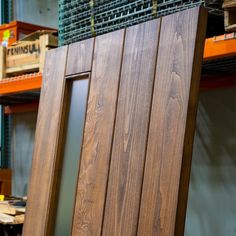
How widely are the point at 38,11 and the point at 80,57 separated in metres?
2.57

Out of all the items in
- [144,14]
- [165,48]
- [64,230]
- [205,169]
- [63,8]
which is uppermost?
[63,8]

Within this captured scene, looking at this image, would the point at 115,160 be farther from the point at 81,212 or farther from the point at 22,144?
the point at 22,144

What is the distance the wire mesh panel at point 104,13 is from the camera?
6.51 ft

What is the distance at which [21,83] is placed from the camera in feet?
10.5

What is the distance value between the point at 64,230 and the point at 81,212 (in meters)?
0.20

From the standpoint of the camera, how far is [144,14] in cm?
207

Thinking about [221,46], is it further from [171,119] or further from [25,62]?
[25,62]

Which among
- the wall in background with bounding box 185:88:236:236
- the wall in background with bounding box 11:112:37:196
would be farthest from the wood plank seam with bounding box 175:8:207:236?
the wall in background with bounding box 11:112:37:196

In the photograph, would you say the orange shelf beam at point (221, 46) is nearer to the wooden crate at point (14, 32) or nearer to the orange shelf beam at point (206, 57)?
the orange shelf beam at point (206, 57)

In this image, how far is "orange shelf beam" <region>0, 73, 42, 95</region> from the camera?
3031 mm

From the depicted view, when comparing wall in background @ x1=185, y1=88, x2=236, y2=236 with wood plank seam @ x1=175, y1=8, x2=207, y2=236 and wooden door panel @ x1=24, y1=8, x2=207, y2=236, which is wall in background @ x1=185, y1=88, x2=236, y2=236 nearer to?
wooden door panel @ x1=24, y1=8, x2=207, y2=236

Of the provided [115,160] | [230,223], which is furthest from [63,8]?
[230,223]

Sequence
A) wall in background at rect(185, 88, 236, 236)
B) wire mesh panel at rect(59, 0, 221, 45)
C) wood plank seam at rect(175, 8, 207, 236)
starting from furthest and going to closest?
wall in background at rect(185, 88, 236, 236) < wire mesh panel at rect(59, 0, 221, 45) < wood plank seam at rect(175, 8, 207, 236)

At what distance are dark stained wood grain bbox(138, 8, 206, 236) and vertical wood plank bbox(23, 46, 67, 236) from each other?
68cm
